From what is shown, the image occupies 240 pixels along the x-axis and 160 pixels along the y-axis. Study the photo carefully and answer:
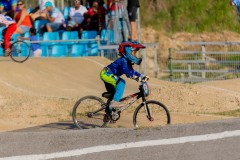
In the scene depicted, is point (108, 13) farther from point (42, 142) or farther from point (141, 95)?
point (42, 142)

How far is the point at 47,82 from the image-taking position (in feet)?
61.2

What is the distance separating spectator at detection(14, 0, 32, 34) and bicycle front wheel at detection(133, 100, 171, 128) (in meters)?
9.31

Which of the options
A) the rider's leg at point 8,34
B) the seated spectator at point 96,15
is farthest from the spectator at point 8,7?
the rider's leg at point 8,34

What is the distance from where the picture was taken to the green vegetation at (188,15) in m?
28.6

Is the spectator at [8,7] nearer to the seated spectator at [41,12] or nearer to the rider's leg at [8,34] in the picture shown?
the seated spectator at [41,12]

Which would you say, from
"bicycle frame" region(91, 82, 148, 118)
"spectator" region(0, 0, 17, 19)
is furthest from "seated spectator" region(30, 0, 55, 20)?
"bicycle frame" region(91, 82, 148, 118)

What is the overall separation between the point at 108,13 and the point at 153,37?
19.2 ft

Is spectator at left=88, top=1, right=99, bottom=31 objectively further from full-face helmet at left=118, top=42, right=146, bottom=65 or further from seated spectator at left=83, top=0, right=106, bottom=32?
full-face helmet at left=118, top=42, right=146, bottom=65

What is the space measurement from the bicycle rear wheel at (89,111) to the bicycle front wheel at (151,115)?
64 centimetres

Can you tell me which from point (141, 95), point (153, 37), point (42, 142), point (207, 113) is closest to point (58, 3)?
point (153, 37)

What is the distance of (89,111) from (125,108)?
0.62 m

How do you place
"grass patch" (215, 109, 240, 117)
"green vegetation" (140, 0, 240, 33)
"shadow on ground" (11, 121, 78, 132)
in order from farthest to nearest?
1. "green vegetation" (140, 0, 240, 33)
2. "grass patch" (215, 109, 240, 117)
3. "shadow on ground" (11, 121, 78, 132)

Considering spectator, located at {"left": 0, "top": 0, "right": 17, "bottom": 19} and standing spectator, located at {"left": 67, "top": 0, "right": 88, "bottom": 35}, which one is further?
standing spectator, located at {"left": 67, "top": 0, "right": 88, "bottom": 35}

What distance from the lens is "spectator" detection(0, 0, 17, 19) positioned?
22.2 meters
